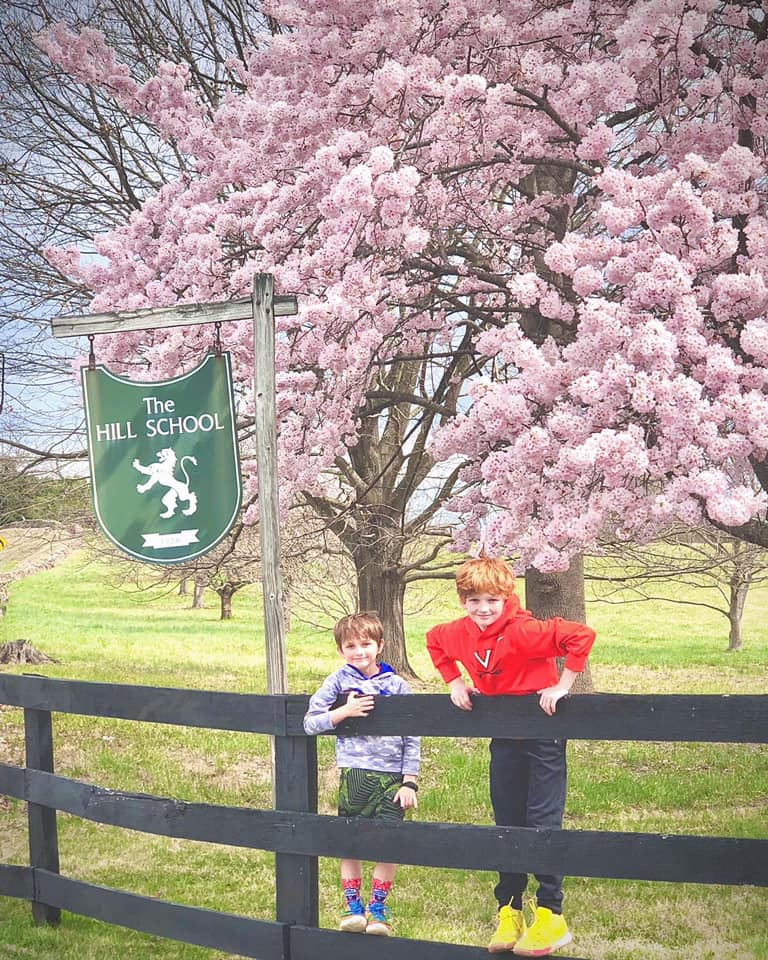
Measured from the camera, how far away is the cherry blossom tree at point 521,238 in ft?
25.0

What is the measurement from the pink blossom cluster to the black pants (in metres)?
3.13

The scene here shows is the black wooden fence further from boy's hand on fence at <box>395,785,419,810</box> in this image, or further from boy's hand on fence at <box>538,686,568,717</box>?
boy's hand on fence at <box>395,785,419,810</box>

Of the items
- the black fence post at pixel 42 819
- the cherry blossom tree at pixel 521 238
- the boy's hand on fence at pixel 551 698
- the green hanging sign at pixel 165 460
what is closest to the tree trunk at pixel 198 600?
the cherry blossom tree at pixel 521 238

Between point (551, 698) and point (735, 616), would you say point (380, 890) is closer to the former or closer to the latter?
point (551, 698)

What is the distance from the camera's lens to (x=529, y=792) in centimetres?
454

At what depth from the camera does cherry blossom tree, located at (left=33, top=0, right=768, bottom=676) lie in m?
7.61

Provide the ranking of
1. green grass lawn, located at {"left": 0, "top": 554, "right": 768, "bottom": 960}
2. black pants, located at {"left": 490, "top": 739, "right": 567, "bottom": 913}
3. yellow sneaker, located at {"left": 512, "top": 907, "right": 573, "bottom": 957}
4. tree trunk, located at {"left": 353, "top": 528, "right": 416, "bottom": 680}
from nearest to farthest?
1. yellow sneaker, located at {"left": 512, "top": 907, "right": 573, "bottom": 957}
2. black pants, located at {"left": 490, "top": 739, "right": 567, "bottom": 913}
3. green grass lawn, located at {"left": 0, "top": 554, "right": 768, "bottom": 960}
4. tree trunk, located at {"left": 353, "top": 528, "right": 416, "bottom": 680}

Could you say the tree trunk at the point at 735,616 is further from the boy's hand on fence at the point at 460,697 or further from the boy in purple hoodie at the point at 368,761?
the boy's hand on fence at the point at 460,697

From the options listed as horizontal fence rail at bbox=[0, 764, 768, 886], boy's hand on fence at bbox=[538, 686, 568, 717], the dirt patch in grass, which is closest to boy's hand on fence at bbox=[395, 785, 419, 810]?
horizontal fence rail at bbox=[0, 764, 768, 886]

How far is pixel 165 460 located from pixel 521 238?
6.20 m

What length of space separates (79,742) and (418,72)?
8916 mm

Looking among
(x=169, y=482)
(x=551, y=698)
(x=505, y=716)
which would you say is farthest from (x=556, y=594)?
(x=551, y=698)

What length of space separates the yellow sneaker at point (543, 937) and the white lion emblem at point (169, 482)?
2925 millimetres

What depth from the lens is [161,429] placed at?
623 cm
